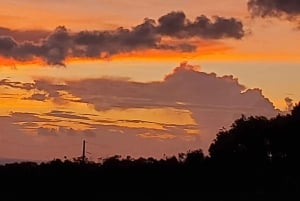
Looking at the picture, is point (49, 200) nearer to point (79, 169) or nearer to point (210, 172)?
point (79, 169)

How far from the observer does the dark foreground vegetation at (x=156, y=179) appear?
58500 millimetres

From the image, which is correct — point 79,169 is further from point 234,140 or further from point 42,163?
point 234,140

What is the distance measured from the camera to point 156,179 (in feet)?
215

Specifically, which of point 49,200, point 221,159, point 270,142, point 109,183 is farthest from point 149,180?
point 270,142

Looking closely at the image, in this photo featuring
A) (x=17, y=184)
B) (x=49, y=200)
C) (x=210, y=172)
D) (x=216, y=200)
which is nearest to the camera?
(x=216, y=200)

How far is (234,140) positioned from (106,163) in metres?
23.2

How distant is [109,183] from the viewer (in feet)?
212

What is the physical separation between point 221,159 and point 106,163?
42.3ft

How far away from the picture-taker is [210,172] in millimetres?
68625

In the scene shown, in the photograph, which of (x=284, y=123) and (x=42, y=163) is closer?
(x=42, y=163)

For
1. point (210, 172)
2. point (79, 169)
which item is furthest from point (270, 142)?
point (79, 169)

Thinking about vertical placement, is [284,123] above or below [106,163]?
above

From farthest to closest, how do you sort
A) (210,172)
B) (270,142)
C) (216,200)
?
(270,142)
(210,172)
(216,200)

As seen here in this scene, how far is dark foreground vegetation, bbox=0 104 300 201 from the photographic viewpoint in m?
58.5
